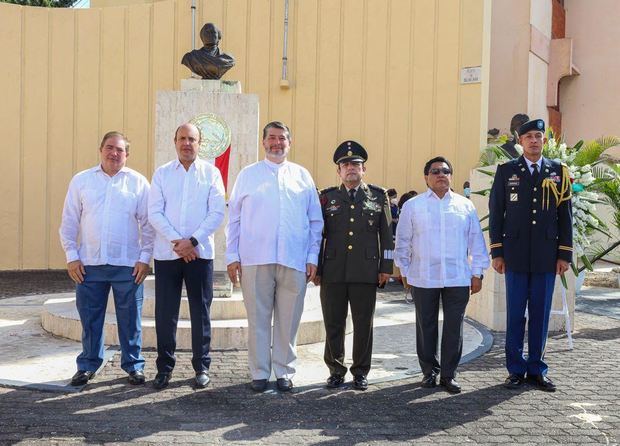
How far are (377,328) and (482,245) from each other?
2576 millimetres

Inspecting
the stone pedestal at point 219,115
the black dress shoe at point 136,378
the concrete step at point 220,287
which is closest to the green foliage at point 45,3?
the stone pedestal at point 219,115

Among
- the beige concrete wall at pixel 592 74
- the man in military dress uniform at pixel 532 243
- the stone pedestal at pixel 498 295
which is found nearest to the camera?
the man in military dress uniform at pixel 532 243

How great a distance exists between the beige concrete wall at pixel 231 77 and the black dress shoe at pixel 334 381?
27.3ft

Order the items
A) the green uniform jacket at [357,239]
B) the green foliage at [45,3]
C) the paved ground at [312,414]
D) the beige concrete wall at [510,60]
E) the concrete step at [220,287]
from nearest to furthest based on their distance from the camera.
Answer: the paved ground at [312,414] → the green uniform jacket at [357,239] → the concrete step at [220,287] → the beige concrete wall at [510,60] → the green foliage at [45,3]

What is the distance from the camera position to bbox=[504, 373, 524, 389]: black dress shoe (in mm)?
5512

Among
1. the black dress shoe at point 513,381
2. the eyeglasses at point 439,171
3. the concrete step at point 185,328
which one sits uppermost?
the eyeglasses at point 439,171

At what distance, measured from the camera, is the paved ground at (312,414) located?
4262 millimetres

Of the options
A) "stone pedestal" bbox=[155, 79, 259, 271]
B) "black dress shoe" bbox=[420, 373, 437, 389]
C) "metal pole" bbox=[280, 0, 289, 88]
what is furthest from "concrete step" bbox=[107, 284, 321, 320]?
"metal pole" bbox=[280, 0, 289, 88]

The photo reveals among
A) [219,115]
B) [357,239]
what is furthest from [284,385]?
[219,115]

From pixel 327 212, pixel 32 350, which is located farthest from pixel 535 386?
pixel 32 350

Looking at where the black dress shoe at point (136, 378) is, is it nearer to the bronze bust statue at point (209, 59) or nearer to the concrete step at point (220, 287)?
the concrete step at point (220, 287)

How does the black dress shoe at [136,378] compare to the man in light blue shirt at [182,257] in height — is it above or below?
below

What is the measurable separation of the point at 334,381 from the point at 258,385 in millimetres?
570

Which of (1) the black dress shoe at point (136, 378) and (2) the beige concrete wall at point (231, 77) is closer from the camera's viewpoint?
(1) the black dress shoe at point (136, 378)
